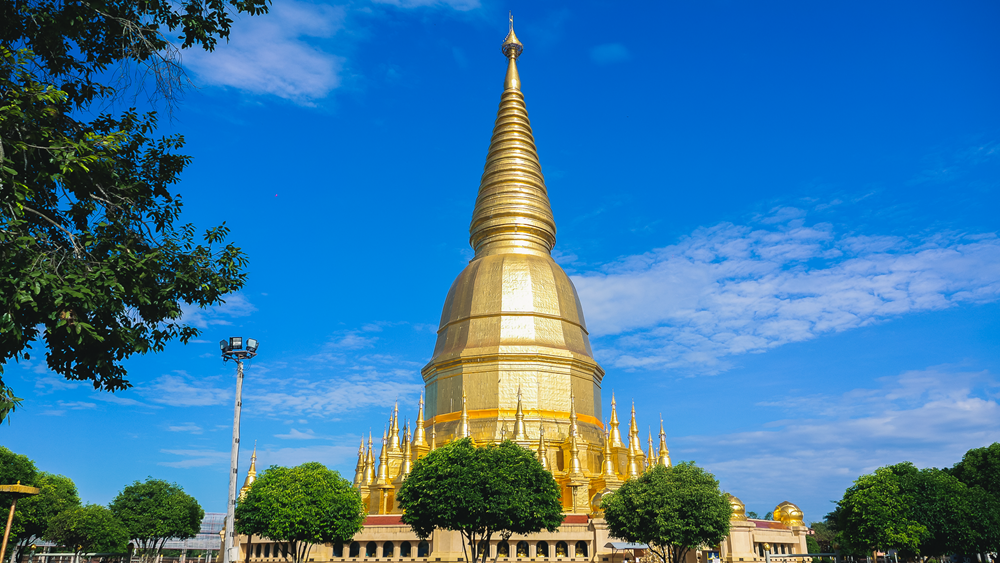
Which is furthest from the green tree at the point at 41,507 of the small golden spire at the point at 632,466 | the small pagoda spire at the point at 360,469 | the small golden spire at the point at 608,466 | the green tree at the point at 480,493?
the small golden spire at the point at 632,466

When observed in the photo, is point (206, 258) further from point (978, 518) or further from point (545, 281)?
point (978, 518)

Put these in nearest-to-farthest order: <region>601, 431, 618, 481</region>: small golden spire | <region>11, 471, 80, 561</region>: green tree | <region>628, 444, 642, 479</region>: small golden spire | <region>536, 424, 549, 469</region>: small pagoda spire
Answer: <region>536, 424, 549, 469</region>: small pagoda spire → <region>601, 431, 618, 481</region>: small golden spire → <region>628, 444, 642, 479</region>: small golden spire → <region>11, 471, 80, 561</region>: green tree

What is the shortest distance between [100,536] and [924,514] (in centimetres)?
5405

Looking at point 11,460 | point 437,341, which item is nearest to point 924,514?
point 437,341

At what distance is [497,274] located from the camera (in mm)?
53844

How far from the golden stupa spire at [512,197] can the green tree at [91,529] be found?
33.5 m

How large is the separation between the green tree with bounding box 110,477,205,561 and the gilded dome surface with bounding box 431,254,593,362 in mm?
23776

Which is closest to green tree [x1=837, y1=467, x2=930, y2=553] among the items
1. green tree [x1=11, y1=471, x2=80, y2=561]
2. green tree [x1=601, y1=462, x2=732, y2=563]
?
green tree [x1=601, y1=462, x2=732, y2=563]

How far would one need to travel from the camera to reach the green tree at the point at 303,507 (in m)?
36.1

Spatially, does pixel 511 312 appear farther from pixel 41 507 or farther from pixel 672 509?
pixel 41 507

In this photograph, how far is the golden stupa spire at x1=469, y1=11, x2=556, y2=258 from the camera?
187 feet

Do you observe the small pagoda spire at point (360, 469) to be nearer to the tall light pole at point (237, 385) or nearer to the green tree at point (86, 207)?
the tall light pole at point (237, 385)

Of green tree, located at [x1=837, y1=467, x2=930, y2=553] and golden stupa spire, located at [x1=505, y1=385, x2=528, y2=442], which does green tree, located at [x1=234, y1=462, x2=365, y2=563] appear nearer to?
golden stupa spire, located at [x1=505, y1=385, x2=528, y2=442]

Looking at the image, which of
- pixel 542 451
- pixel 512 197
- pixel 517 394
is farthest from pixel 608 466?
pixel 512 197
